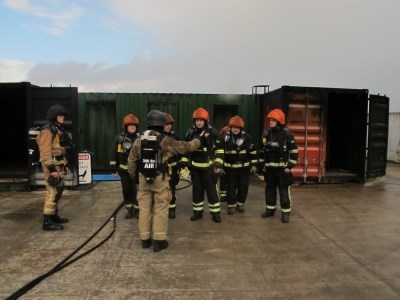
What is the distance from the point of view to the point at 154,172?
462cm

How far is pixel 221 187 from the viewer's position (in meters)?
7.55

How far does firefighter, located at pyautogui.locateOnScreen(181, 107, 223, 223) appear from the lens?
5980mm

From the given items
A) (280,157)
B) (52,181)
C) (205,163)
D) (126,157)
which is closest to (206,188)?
(205,163)

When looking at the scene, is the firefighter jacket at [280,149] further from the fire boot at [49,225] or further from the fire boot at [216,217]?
the fire boot at [49,225]

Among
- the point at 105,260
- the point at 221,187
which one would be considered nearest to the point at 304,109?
the point at 221,187

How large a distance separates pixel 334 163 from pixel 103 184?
22.5 ft

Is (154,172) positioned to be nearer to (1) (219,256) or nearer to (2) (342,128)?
(1) (219,256)

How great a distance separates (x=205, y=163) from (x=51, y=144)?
238 cm

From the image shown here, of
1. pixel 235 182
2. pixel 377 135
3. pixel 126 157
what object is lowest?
pixel 235 182

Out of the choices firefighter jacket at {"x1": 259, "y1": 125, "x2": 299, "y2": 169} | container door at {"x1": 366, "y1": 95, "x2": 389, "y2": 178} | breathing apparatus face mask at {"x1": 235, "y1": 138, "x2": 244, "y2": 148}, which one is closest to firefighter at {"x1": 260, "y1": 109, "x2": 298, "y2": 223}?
firefighter jacket at {"x1": 259, "y1": 125, "x2": 299, "y2": 169}

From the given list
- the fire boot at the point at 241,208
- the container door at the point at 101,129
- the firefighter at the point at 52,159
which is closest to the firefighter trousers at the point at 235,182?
the fire boot at the point at 241,208

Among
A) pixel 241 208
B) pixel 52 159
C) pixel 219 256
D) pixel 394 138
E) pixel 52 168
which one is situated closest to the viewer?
pixel 219 256

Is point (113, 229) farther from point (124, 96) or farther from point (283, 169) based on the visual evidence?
point (124, 96)

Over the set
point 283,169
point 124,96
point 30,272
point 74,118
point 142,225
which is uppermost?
point 124,96
